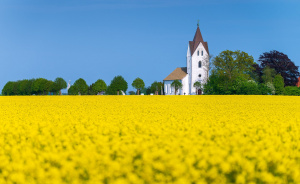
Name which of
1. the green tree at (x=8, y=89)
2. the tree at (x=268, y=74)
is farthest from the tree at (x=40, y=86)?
the tree at (x=268, y=74)

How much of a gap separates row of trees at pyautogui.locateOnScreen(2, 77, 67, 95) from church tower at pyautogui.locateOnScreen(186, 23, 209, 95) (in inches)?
1901

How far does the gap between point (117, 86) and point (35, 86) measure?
21307mm

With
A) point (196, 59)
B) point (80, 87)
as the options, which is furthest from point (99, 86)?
point (196, 59)

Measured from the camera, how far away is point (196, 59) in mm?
114250

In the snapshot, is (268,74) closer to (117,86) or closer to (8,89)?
(117,86)

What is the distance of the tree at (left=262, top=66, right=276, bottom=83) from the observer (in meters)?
77.9

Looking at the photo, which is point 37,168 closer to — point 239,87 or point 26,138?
point 26,138

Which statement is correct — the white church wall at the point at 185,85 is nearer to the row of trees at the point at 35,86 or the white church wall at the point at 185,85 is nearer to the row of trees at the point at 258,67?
the row of trees at the point at 258,67

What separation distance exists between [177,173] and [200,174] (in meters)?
0.37

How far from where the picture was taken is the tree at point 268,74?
255 feet

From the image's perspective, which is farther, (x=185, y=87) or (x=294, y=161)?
(x=185, y=87)

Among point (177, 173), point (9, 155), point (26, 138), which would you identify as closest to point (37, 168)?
point (9, 155)

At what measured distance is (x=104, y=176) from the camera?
164 inches

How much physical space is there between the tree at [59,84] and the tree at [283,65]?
54.4 m
